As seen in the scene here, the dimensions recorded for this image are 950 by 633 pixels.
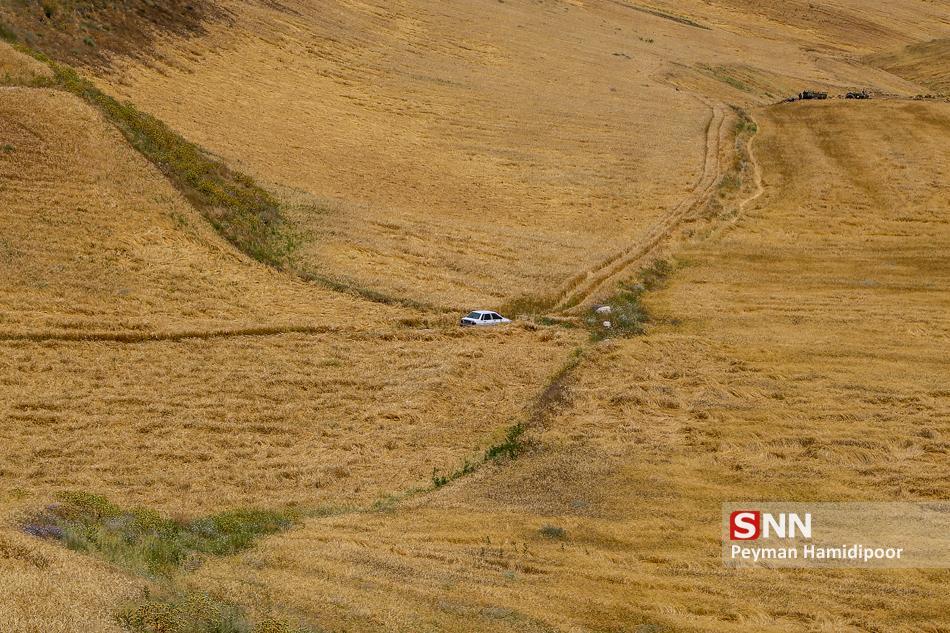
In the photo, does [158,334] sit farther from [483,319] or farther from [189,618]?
[189,618]

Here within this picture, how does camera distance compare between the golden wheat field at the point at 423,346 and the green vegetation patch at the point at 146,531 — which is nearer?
the green vegetation patch at the point at 146,531

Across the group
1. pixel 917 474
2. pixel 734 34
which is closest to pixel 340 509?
pixel 917 474

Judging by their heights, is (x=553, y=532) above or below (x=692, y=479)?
below

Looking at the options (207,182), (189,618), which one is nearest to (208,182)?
(207,182)

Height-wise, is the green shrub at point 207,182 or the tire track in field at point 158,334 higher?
the green shrub at point 207,182

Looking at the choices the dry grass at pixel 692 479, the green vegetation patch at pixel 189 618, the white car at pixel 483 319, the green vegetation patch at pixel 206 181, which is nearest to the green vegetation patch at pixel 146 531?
the dry grass at pixel 692 479

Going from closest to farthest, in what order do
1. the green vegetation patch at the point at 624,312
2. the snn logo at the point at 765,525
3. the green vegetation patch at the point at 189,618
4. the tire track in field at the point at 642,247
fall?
the green vegetation patch at the point at 189,618 → the snn logo at the point at 765,525 → the green vegetation patch at the point at 624,312 → the tire track in field at the point at 642,247

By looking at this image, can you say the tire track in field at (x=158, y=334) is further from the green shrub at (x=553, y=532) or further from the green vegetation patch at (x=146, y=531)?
the green shrub at (x=553, y=532)
